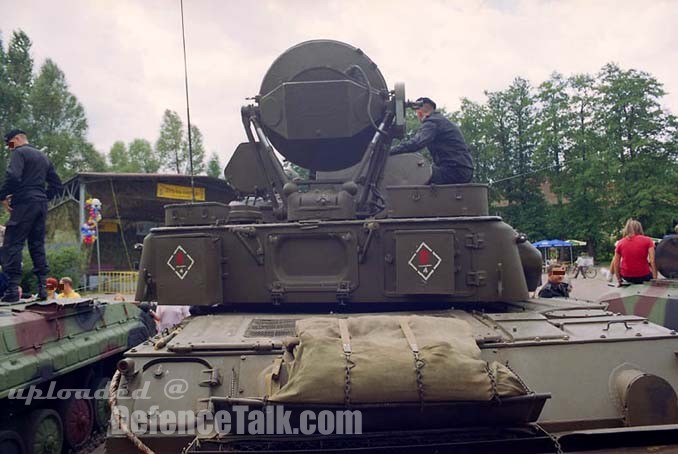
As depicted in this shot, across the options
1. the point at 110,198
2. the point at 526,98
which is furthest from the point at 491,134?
the point at 110,198

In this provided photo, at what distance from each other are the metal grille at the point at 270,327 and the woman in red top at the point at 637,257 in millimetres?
6768

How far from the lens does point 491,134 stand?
40.5 metres

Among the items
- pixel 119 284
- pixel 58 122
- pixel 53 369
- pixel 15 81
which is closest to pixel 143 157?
pixel 58 122

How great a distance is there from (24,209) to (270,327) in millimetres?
3785

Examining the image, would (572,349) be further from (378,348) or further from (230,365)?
(230,365)

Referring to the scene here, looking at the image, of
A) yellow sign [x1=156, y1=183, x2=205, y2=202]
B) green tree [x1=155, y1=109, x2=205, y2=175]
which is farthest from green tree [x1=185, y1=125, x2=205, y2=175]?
yellow sign [x1=156, y1=183, x2=205, y2=202]

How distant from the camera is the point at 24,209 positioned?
6586 mm

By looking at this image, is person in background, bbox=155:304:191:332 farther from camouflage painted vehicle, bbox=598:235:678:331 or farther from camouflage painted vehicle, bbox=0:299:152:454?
camouflage painted vehicle, bbox=598:235:678:331

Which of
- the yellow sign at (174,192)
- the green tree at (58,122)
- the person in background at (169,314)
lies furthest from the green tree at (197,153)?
the person in background at (169,314)

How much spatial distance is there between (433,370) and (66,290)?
856 centimetres

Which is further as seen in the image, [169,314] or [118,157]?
[118,157]

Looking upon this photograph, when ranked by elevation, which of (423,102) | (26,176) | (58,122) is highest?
(58,122)

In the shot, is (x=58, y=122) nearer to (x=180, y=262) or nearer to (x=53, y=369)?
(x=53, y=369)

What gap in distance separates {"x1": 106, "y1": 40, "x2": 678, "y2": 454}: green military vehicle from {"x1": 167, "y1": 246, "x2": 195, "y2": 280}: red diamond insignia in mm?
12
